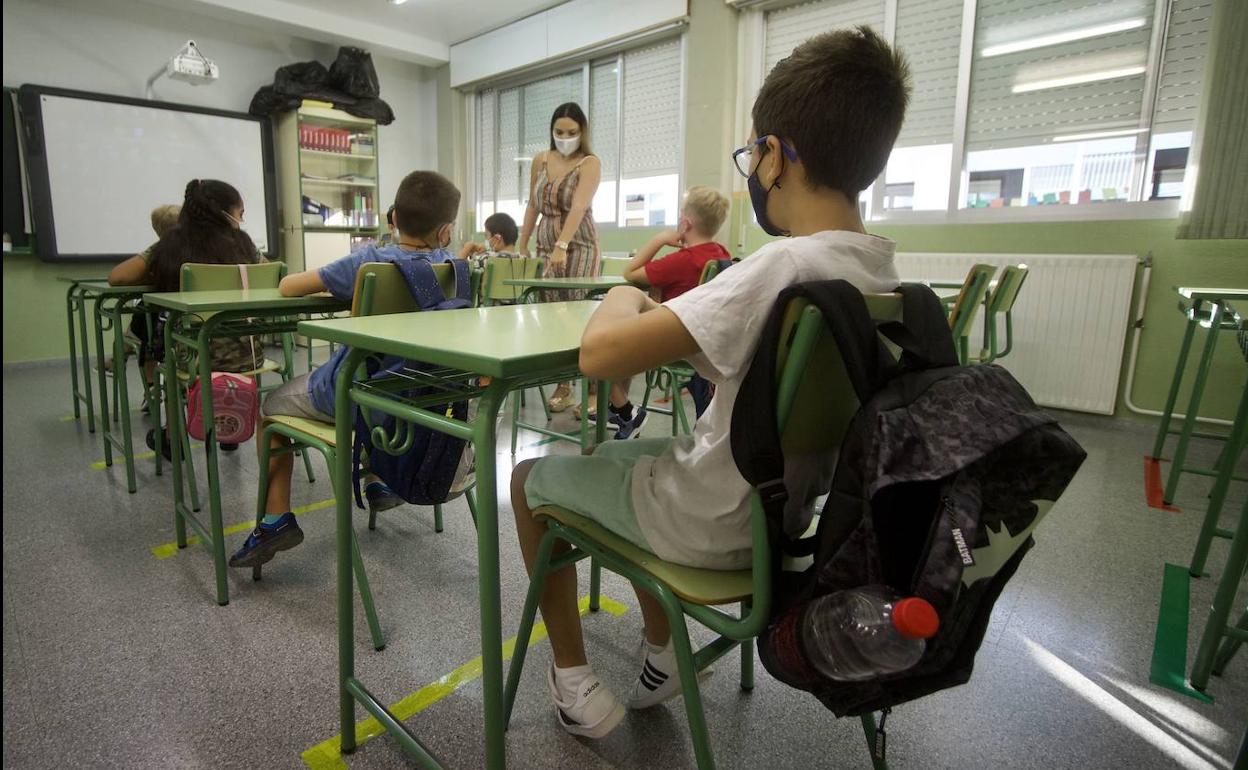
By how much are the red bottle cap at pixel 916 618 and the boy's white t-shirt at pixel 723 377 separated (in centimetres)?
27

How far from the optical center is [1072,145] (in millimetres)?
3461

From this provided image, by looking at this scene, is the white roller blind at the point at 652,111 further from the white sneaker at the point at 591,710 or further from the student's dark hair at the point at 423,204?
the white sneaker at the point at 591,710

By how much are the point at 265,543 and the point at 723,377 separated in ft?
4.39

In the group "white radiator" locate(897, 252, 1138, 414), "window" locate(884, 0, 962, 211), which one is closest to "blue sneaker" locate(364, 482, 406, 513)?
"white radiator" locate(897, 252, 1138, 414)

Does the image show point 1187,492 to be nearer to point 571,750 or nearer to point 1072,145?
point 1072,145

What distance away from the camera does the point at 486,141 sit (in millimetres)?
6574

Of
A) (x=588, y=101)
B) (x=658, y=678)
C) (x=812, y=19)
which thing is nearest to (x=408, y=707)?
(x=658, y=678)

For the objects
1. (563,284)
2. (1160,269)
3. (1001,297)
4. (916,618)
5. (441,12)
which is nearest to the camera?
(916,618)

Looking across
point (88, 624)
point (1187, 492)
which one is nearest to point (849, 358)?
point (88, 624)

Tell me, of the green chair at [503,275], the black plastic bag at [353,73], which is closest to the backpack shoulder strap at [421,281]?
the green chair at [503,275]

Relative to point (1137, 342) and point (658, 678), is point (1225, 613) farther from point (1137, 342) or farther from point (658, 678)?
point (1137, 342)

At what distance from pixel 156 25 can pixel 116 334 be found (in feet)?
13.9

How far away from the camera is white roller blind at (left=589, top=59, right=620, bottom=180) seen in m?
5.42

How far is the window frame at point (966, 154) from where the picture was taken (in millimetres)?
3207
